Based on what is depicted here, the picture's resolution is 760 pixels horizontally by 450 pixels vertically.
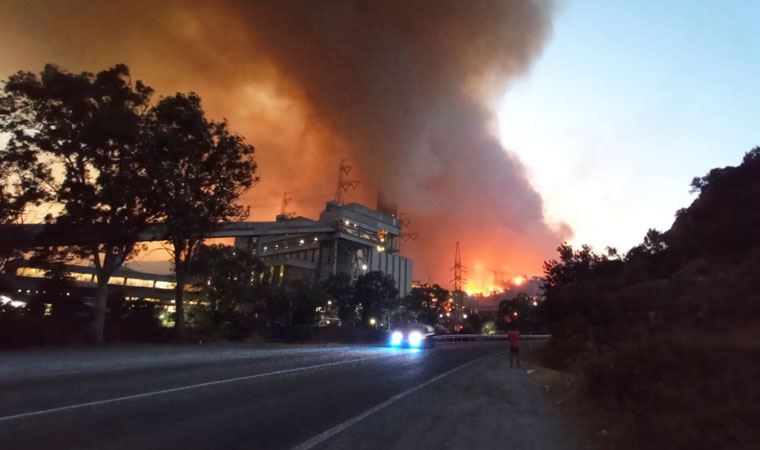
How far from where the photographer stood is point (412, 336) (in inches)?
1617

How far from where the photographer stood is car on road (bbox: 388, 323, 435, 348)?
4097 cm

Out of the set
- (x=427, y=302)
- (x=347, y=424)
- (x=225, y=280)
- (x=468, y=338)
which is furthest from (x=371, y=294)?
(x=347, y=424)

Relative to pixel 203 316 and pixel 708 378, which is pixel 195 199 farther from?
pixel 708 378

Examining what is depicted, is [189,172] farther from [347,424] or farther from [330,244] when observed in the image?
[330,244]

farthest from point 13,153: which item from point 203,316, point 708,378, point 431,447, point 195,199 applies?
point 708,378

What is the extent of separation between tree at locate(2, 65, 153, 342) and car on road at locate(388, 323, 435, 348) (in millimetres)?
20666

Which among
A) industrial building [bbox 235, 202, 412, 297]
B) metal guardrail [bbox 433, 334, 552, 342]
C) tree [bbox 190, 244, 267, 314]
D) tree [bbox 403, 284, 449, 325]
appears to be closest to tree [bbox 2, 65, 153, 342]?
tree [bbox 190, 244, 267, 314]

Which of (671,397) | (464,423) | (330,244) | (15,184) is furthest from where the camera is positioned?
(330,244)

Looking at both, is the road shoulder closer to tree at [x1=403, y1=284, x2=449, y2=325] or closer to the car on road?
the car on road

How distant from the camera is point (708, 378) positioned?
10.2 m

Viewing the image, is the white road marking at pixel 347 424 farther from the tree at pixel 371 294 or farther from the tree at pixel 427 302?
the tree at pixel 427 302

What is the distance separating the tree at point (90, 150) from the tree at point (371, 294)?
50885 mm

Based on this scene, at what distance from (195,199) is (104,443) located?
27.0 meters

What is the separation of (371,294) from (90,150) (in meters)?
54.8
